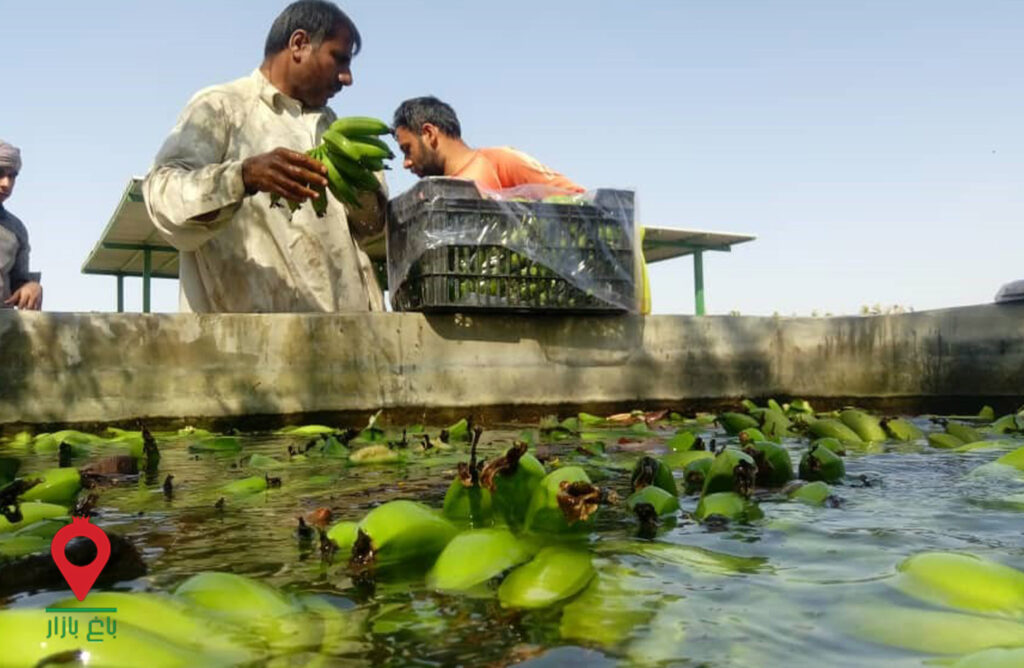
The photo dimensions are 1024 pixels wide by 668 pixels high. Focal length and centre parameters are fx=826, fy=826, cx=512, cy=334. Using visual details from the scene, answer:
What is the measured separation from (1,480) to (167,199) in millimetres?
2273

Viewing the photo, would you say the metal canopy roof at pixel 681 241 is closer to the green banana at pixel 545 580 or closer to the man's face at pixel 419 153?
the man's face at pixel 419 153

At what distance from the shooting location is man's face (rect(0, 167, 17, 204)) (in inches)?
219

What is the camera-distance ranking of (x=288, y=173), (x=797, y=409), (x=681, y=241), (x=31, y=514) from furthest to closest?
(x=681, y=241) → (x=797, y=409) → (x=288, y=173) → (x=31, y=514)

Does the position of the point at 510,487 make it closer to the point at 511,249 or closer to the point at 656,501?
the point at 656,501

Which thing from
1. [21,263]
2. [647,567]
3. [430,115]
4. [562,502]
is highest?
[430,115]

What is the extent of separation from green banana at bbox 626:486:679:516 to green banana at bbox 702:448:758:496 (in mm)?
176

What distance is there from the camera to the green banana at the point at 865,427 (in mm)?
3197

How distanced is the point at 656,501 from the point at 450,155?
156 inches

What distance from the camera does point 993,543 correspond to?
1.41 metres

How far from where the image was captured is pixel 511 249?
→ 4.50m

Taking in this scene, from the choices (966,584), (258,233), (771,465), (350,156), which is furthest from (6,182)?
(966,584)

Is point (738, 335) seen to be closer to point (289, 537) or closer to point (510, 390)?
point (510, 390)

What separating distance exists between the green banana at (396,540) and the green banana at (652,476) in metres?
0.64

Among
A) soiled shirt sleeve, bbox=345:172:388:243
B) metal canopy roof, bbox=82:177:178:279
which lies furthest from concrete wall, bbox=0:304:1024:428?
metal canopy roof, bbox=82:177:178:279
